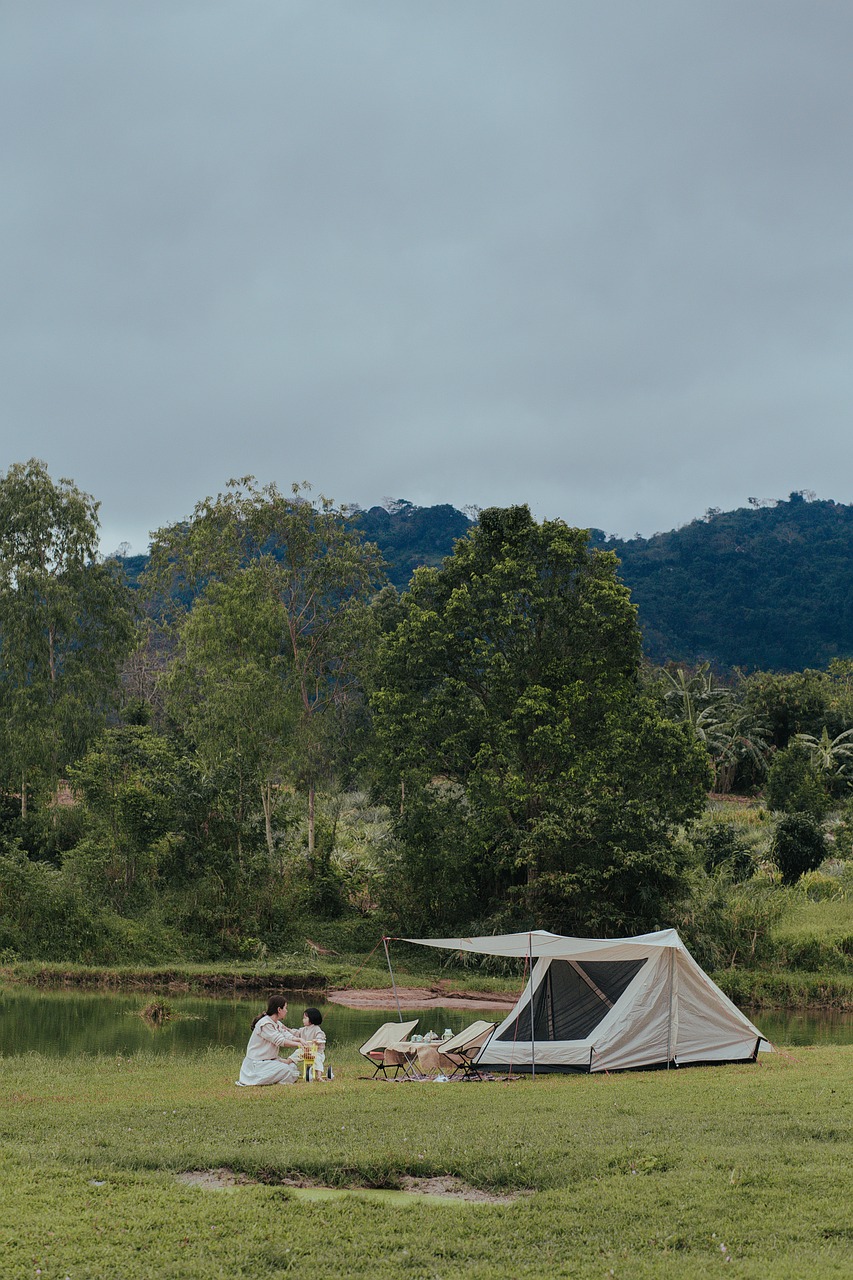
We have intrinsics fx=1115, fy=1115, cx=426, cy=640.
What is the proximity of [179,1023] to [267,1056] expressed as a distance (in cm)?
811

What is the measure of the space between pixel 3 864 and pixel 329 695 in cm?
1348

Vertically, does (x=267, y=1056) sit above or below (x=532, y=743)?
below

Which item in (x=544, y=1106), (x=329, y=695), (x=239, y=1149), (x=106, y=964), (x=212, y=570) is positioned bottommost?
(x=106, y=964)

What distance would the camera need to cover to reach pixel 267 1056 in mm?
13961

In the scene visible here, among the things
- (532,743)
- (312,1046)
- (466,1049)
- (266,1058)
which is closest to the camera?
(266,1058)

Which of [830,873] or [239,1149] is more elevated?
[239,1149]

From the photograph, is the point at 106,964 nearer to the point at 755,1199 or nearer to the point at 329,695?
the point at 329,695

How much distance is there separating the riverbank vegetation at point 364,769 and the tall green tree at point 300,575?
0.11 meters

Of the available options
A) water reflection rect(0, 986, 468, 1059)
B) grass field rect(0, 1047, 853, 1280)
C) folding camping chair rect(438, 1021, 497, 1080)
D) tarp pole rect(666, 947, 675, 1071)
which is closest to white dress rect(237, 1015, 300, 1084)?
grass field rect(0, 1047, 853, 1280)

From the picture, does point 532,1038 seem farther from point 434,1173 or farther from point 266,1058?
point 434,1173

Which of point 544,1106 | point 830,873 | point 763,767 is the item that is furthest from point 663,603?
point 544,1106

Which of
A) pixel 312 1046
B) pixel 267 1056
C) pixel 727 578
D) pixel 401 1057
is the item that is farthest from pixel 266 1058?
pixel 727 578

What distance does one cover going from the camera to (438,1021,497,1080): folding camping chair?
1559 cm

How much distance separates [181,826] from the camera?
33.7 m
